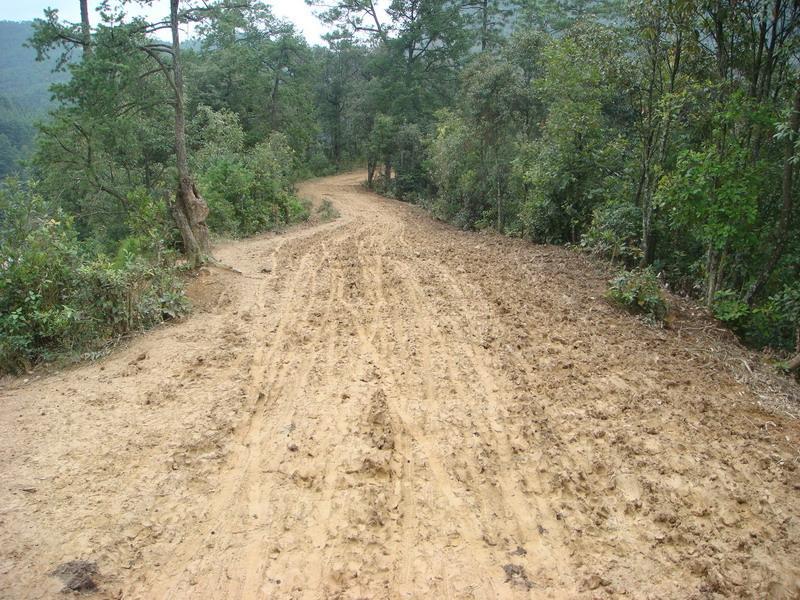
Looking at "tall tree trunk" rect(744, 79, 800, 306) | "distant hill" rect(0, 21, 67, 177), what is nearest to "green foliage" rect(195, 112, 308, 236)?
"tall tree trunk" rect(744, 79, 800, 306)

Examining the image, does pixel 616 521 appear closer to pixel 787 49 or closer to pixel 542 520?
pixel 542 520

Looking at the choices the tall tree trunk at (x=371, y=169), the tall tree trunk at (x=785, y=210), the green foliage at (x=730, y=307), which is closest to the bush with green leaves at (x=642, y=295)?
the green foliage at (x=730, y=307)

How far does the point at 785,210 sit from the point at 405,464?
17.9 ft

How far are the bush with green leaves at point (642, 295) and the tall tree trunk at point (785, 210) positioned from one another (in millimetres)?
1159

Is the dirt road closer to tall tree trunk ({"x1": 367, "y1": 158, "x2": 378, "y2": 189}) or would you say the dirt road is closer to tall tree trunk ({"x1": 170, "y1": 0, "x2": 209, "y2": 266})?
tall tree trunk ({"x1": 170, "y1": 0, "x2": 209, "y2": 266})

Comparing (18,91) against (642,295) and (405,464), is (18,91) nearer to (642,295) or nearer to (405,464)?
(642,295)

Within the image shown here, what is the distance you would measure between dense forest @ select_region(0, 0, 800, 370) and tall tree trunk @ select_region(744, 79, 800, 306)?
0.09 feet

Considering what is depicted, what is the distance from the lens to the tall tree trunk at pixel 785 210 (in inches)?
215

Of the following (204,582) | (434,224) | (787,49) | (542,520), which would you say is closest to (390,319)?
(542,520)

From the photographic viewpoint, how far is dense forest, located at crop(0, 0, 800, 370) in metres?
6.04

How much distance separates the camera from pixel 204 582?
2703 mm

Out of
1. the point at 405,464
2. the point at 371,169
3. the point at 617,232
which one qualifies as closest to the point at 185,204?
the point at 405,464

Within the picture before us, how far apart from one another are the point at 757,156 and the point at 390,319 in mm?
5021

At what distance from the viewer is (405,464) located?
365 cm
